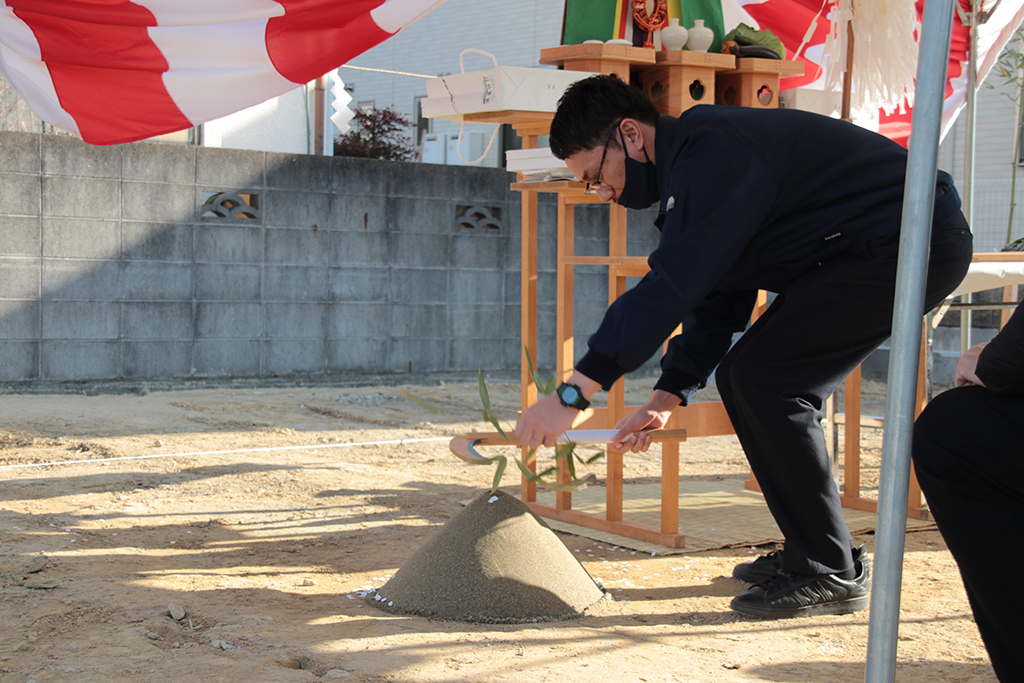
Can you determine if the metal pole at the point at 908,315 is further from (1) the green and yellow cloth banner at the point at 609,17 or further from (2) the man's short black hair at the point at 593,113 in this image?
(1) the green and yellow cloth banner at the point at 609,17

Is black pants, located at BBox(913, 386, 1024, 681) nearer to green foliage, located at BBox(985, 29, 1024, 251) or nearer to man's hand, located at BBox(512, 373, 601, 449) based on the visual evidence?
man's hand, located at BBox(512, 373, 601, 449)

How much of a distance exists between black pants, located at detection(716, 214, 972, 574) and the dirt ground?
28 cm

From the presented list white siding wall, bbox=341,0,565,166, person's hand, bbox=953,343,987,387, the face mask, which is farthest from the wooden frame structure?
white siding wall, bbox=341,0,565,166

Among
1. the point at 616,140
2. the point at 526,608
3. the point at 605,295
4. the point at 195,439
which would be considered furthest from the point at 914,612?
the point at 605,295

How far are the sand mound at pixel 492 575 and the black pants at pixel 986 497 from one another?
1.17 meters

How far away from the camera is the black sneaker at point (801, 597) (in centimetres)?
256

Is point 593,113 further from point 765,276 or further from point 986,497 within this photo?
point 986,497

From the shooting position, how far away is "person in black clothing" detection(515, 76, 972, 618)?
6.48 ft

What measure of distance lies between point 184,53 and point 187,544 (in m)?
1.86

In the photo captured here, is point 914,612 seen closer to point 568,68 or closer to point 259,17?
point 568,68

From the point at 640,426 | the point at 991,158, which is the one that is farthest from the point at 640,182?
the point at 991,158

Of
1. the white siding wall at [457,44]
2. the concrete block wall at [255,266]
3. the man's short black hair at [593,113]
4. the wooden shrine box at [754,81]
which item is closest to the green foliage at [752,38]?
the wooden shrine box at [754,81]

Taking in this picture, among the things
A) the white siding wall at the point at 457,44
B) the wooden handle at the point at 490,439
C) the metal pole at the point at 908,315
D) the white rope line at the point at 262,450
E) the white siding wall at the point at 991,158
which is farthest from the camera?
the white siding wall at the point at 457,44

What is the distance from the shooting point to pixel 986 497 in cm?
158
